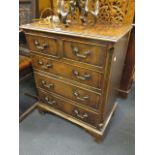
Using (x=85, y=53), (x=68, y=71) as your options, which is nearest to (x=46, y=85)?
(x=68, y=71)

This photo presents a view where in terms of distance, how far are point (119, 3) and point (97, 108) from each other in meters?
0.93

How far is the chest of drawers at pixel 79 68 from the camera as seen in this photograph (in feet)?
3.28

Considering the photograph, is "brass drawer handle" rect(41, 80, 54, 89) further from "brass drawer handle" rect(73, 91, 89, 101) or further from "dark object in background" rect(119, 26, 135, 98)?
"dark object in background" rect(119, 26, 135, 98)

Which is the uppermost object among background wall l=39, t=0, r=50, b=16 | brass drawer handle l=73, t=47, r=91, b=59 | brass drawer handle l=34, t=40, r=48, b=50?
background wall l=39, t=0, r=50, b=16

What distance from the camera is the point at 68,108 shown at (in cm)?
142

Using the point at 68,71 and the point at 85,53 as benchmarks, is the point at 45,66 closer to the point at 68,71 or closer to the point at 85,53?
the point at 68,71

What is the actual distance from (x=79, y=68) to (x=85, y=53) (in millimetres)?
140

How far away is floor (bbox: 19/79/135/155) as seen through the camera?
1340 millimetres

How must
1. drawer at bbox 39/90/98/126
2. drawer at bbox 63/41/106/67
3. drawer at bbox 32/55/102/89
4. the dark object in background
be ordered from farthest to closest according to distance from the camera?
the dark object in background
drawer at bbox 39/90/98/126
drawer at bbox 32/55/102/89
drawer at bbox 63/41/106/67

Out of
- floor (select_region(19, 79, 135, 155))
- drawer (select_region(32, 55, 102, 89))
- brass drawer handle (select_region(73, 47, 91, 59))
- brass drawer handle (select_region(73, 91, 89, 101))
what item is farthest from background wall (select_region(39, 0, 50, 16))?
floor (select_region(19, 79, 135, 155))

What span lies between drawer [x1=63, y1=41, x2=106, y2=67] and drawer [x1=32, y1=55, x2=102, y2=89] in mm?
80

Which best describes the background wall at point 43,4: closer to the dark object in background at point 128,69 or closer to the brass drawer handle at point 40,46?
the brass drawer handle at point 40,46
